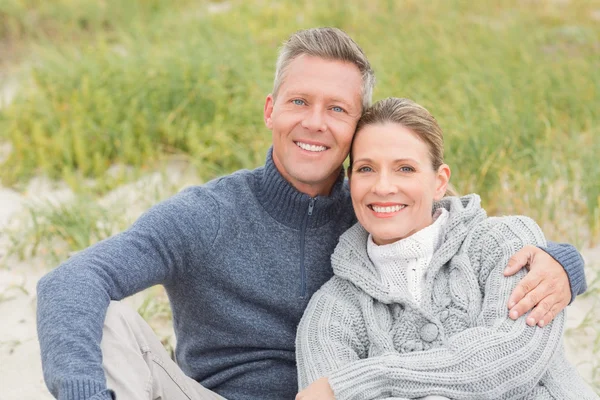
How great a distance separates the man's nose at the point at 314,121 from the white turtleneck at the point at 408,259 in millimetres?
425

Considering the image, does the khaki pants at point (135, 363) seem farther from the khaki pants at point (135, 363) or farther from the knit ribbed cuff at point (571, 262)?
the knit ribbed cuff at point (571, 262)

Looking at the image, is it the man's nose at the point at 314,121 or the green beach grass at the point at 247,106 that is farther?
the green beach grass at the point at 247,106

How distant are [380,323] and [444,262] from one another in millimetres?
270

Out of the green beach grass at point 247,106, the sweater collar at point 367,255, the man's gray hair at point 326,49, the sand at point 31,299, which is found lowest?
the sand at point 31,299

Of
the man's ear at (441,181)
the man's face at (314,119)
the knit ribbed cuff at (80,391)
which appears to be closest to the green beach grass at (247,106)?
the man's ear at (441,181)

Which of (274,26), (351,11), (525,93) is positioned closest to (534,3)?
(351,11)

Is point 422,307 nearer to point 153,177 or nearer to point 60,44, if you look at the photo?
point 153,177

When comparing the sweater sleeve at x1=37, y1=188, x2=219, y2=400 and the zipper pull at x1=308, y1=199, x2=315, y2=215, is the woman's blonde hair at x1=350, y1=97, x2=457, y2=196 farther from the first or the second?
the sweater sleeve at x1=37, y1=188, x2=219, y2=400

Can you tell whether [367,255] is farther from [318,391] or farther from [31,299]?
[31,299]

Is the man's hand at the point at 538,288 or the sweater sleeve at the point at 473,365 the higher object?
→ the man's hand at the point at 538,288

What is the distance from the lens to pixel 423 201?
248 cm

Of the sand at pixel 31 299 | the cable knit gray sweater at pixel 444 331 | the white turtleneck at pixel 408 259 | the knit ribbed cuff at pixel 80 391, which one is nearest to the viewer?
the knit ribbed cuff at pixel 80 391

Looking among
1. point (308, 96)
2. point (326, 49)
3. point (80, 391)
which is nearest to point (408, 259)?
point (308, 96)

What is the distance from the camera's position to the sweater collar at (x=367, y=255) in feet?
7.95
